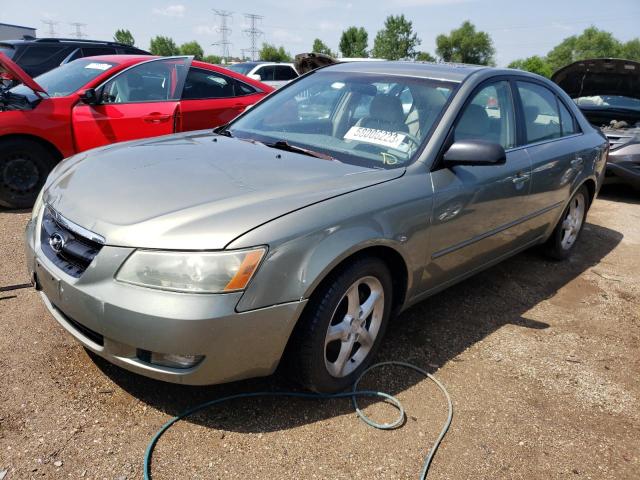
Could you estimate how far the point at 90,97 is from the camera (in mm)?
5160

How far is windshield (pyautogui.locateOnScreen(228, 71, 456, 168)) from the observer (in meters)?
2.88

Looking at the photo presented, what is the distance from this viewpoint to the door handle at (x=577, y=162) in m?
4.19

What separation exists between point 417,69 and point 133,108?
324cm

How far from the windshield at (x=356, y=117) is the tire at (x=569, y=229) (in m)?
2.09

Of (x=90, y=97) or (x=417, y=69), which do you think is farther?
(x=90, y=97)

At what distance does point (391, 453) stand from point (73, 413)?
1.39m

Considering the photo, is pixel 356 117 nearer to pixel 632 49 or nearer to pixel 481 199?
pixel 481 199

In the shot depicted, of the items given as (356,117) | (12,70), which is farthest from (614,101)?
(12,70)

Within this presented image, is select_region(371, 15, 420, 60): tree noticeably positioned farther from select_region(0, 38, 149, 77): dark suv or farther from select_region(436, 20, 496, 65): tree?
select_region(0, 38, 149, 77): dark suv

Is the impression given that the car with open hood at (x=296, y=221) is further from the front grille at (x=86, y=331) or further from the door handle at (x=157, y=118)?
the door handle at (x=157, y=118)

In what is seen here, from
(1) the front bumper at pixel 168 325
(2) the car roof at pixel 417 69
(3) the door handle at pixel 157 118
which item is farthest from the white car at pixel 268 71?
(1) the front bumper at pixel 168 325

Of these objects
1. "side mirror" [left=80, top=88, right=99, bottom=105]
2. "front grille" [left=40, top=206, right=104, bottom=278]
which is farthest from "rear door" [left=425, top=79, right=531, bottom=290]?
"side mirror" [left=80, top=88, right=99, bottom=105]

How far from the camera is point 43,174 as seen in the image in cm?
520

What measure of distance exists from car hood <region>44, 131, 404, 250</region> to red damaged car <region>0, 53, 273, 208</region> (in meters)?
2.45
